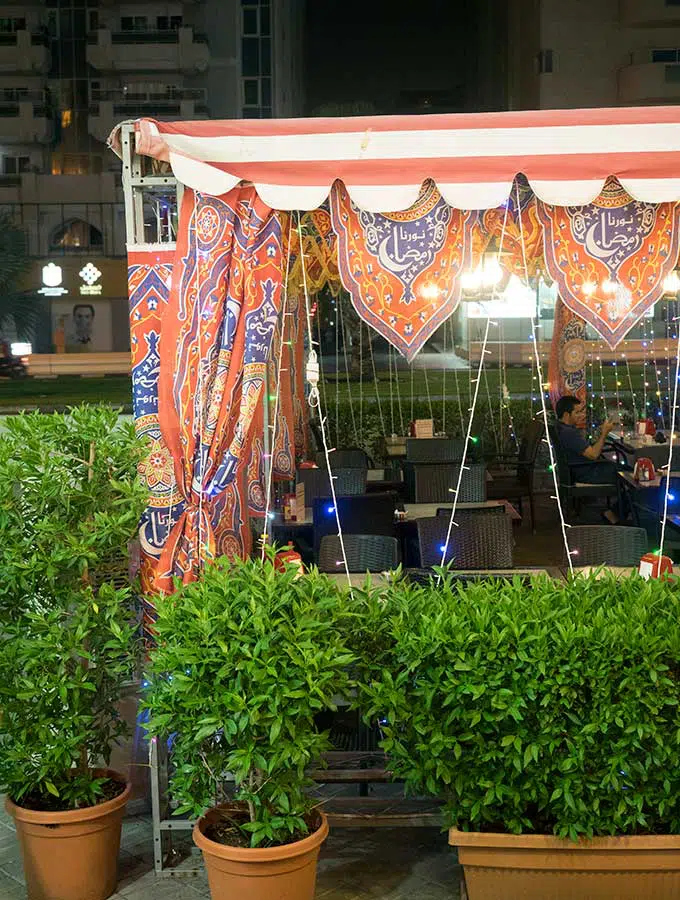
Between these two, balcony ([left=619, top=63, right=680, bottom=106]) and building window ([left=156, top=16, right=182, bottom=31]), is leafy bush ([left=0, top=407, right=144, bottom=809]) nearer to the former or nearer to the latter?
balcony ([left=619, top=63, right=680, bottom=106])

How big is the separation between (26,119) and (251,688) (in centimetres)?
2881

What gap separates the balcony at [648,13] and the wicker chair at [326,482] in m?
22.8

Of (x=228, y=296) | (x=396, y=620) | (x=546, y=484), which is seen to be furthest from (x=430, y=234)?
(x=546, y=484)

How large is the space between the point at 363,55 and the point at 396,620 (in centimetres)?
2942

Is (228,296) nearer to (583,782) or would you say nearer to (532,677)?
(532,677)

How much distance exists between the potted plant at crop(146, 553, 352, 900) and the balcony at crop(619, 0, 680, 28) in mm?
27026

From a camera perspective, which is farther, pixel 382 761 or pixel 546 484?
pixel 546 484

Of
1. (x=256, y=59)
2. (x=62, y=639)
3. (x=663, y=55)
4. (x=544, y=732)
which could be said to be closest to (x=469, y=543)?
(x=544, y=732)

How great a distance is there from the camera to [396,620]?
4234 millimetres

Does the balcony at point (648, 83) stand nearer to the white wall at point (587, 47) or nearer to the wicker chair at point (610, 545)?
the white wall at point (587, 47)

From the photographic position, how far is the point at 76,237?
30.2m

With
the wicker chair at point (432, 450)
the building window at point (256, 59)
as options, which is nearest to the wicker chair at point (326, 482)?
the wicker chair at point (432, 450)

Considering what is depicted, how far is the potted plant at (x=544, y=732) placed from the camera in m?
3.99

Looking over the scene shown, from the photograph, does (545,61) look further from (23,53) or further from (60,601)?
(60,601)
